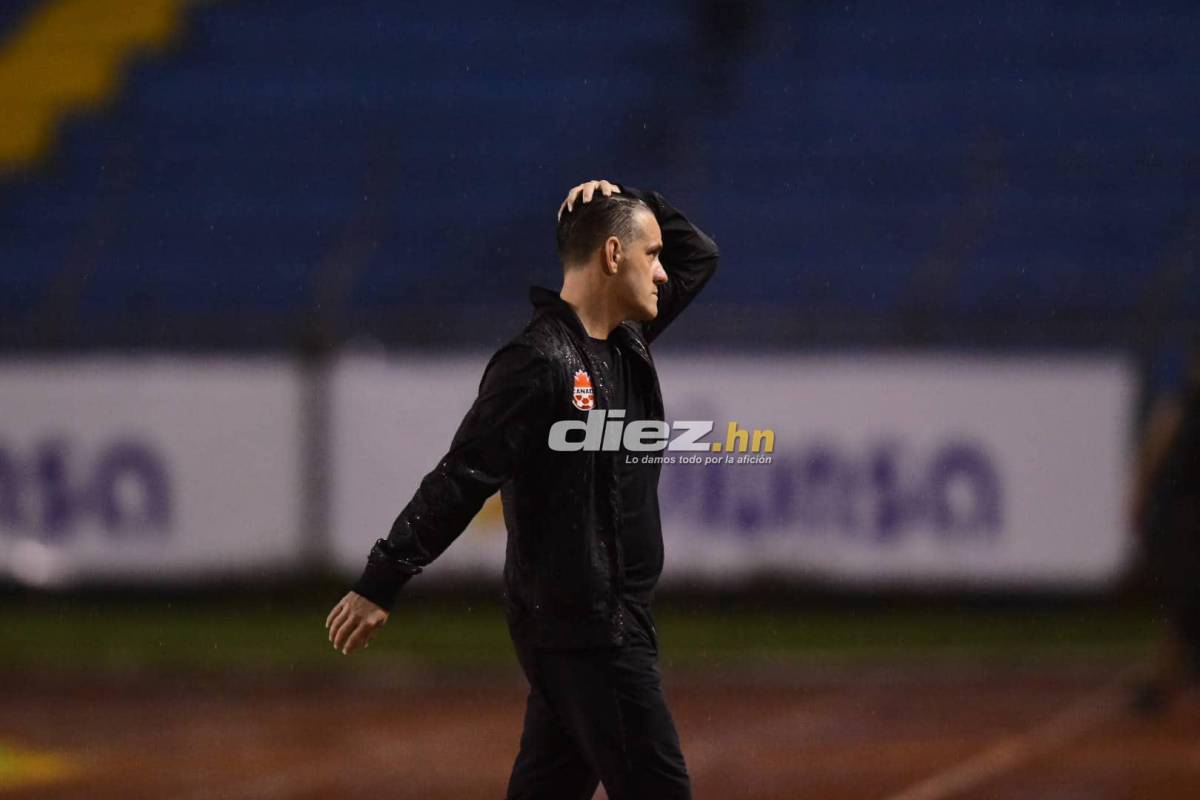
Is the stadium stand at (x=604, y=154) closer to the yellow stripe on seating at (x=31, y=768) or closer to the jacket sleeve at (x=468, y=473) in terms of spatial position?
the yellow stripe on seating at (x=31, y=768)

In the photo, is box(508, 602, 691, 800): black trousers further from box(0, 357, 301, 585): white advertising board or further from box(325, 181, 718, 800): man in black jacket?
box(0, 357, 301, 585): white advertising board

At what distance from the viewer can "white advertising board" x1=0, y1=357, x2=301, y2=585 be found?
49.9 feet

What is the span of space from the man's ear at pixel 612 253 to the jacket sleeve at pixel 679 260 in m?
0.55

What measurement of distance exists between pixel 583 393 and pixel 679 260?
→ 95 cm

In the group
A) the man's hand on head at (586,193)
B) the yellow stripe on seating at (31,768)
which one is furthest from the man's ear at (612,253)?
the yellow stripe on seating at (31,768)

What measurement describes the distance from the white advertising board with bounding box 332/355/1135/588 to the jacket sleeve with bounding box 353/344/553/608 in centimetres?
982

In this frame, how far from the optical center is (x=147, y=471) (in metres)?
15.3

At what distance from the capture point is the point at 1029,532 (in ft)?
48.5

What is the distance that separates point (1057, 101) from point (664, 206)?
1400cm

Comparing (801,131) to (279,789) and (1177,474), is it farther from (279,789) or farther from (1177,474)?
(279,789)

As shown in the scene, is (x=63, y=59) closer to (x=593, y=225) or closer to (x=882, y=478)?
(x=882, y=478)

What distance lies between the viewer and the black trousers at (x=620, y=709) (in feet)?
16.0

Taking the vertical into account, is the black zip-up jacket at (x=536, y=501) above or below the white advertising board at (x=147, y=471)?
above

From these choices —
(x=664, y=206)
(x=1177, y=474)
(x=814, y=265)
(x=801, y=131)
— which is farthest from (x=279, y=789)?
(x=801, y=131)
